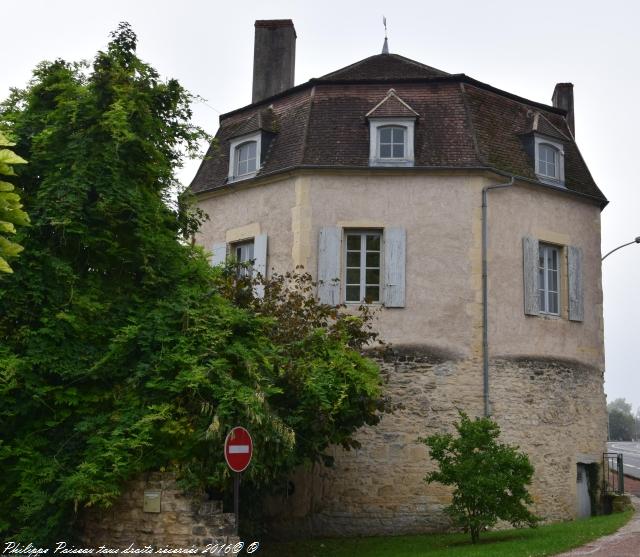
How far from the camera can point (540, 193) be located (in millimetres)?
18719

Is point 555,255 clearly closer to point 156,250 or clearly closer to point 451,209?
point 451,209

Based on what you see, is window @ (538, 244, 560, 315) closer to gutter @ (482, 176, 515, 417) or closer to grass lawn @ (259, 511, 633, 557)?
gutter @ (482, 176, 515, 417)

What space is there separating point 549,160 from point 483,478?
844 centimetres

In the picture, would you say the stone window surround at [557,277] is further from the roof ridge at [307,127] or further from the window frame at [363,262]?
the roof ridge at [307,127]

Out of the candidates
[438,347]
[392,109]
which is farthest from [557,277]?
[392,109]

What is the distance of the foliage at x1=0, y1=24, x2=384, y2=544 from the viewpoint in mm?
11469

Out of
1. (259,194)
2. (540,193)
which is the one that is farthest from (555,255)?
(259,194)

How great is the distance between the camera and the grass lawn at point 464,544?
12.9 metres

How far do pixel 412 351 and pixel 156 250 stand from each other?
604 cm

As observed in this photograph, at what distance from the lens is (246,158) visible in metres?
19.7

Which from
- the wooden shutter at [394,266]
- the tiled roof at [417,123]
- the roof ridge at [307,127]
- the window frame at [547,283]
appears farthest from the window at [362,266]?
the window frame at [547,283]

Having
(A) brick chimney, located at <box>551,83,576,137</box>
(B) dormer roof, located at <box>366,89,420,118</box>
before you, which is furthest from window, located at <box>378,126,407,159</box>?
(A) brick chimney, located at <box>551,83,576,137</box>

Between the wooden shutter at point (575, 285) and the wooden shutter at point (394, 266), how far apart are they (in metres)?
3.99

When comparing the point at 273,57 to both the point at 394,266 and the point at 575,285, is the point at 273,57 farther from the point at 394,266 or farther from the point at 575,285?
the point at 575,285
